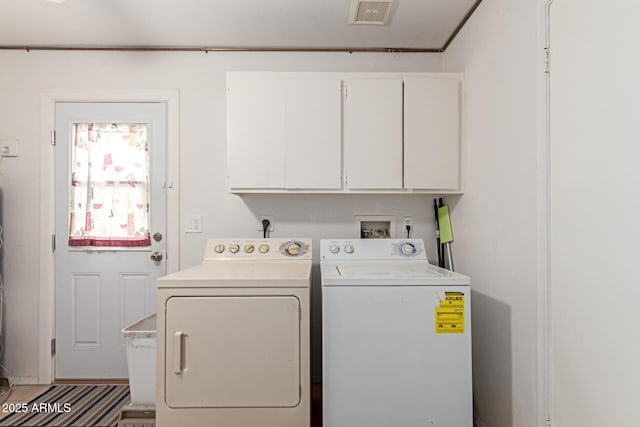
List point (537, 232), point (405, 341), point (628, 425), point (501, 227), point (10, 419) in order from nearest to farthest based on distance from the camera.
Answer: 1. point (628, 425)
2. point (537, 232)
3. point (405, 341)
4. point (501, 227)
5. point (10, 419)

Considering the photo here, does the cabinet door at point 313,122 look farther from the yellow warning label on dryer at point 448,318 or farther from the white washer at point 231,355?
the yellow warning label on dryer at point 448,318

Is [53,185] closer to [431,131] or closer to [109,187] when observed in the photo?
[109,187]

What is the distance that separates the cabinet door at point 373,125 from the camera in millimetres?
2047

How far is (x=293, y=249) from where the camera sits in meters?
2.17

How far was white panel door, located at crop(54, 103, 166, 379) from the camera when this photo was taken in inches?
93.7

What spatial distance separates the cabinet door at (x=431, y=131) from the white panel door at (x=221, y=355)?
1230 millimetres

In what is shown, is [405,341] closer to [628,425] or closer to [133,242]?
[628,425]

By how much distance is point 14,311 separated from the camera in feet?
7.88

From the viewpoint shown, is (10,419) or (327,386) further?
(10,419)

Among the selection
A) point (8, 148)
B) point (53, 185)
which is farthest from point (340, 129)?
point (8, 148)

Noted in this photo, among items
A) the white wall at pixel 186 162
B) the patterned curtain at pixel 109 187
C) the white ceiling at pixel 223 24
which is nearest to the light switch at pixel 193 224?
the white wall at pixel 186 162

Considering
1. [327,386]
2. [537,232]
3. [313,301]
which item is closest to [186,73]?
[313,301]

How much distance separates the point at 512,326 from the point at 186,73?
2525mm

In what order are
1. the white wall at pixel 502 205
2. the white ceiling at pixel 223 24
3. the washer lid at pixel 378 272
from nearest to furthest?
1. the white wall at pixel 502 205
2. the washer lid at pixel 378 272
3. the white ceiling at pixel 223 24
